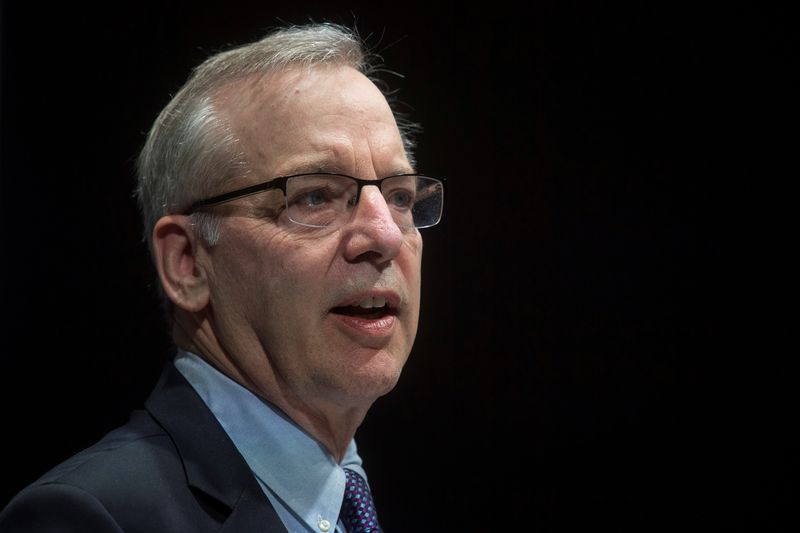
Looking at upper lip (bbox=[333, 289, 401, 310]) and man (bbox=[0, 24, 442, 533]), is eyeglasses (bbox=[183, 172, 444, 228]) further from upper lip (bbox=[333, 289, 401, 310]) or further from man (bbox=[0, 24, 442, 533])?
upper lip (bbox=[333, 289, 401, 310])

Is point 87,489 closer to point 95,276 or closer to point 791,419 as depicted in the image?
point 95,276

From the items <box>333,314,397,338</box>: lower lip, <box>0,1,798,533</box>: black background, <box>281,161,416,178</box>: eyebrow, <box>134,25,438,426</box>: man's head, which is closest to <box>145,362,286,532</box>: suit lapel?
<box>134,25,438,426</box>: man's head

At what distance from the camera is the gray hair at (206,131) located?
1519mm

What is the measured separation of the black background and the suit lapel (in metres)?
0.94

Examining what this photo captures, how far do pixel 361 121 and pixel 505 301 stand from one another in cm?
96

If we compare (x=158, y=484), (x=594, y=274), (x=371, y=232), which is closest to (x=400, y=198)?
(x=371, y=232)

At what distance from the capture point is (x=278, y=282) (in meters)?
1.46

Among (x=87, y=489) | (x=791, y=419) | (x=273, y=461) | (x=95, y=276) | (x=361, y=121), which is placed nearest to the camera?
(x=87, y=489)

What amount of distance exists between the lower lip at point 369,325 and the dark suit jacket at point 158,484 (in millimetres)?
274

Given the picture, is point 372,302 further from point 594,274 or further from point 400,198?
point 594,274

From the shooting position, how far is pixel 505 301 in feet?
7.76

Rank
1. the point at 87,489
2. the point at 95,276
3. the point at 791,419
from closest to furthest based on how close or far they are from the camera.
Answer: the point at 87,489
the point at 95,276
the point at 791,419

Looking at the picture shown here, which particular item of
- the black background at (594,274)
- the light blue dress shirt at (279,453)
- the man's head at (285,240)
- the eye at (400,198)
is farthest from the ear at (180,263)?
the black background at (594,274)

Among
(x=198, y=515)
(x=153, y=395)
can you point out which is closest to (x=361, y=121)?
(x=153, y=395)
